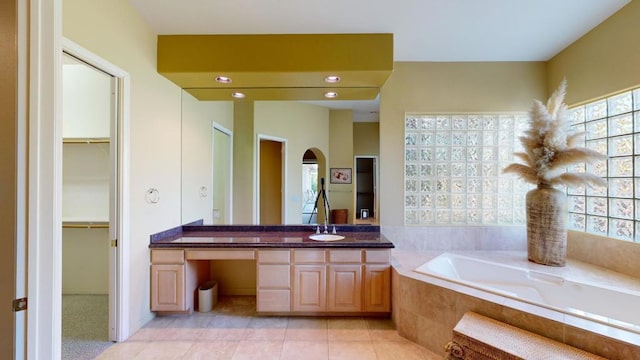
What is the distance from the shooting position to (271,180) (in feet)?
10.7

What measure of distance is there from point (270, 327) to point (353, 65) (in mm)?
2583

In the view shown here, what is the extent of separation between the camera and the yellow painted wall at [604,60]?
2098 mm

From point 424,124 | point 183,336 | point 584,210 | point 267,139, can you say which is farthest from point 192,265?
point 584,210

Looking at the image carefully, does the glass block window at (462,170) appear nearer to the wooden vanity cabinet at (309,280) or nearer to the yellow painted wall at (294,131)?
the yellow painted wall at (294,131)

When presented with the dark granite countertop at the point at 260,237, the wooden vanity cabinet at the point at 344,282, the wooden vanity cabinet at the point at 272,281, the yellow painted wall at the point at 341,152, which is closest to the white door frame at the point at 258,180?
the dark granite countertop at the point at 260,237

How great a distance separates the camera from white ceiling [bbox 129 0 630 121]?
→ 2098mm

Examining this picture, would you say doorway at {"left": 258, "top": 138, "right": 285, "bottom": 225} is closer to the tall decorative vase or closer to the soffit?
→ the soffit

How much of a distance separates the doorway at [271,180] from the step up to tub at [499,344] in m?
2.07

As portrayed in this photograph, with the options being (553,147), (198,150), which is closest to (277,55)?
(198,150)

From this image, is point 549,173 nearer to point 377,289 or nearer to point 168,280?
point 377,289

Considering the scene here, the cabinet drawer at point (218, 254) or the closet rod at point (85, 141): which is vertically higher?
the closet rod at point (85, 141)

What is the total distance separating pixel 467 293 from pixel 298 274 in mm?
1433

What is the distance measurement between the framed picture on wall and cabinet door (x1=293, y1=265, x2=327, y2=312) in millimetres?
1133

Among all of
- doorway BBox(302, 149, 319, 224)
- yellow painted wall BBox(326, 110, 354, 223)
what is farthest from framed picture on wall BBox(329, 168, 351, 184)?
doorway BBox(302, 149, 319, 224)
